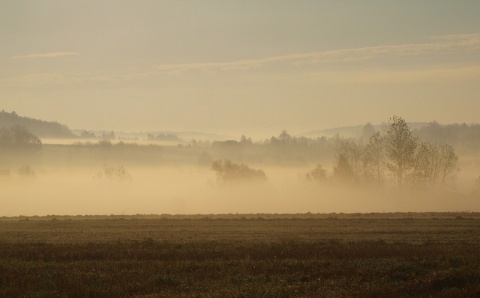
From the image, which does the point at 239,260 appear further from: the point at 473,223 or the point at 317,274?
the point at 473,223

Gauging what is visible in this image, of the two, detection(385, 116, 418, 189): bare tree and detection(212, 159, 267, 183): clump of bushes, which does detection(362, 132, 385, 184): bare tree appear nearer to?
detection(385, 116, 418, 189): bare tree

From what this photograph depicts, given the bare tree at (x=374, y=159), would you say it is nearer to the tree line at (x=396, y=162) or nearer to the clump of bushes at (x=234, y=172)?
the tree line at (x=396, y=162)

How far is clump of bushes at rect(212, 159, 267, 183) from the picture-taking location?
166000mm

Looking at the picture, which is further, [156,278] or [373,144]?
[373,144]

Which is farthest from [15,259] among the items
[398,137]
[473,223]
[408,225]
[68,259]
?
[398,137]

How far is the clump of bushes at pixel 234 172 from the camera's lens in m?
166

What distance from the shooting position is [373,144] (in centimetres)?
13175

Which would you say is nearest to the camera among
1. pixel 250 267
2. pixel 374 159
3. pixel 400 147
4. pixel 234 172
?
pixel 250 267

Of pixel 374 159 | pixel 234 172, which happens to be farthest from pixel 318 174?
pixel 234 172

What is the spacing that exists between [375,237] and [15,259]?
21369 millimetres

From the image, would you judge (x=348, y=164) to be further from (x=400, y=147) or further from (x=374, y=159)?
(x=400, y=147)

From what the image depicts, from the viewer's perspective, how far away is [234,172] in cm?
16700

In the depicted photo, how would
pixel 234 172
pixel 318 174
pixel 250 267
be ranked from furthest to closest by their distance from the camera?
pixel 234 172 → pixel 318 174 → pixel 250 267

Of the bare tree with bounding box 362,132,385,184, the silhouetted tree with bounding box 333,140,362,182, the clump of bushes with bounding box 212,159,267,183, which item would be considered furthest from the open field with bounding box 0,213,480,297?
the clump of bushes with bounding box 212,159,267,183
